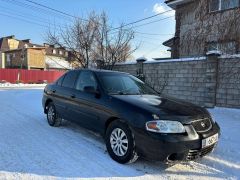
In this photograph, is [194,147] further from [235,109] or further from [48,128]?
[235,109]

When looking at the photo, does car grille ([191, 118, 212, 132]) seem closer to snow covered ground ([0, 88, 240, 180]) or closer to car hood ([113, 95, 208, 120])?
car hood ([113, 95, 208, 120])

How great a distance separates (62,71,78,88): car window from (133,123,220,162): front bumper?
2678mm

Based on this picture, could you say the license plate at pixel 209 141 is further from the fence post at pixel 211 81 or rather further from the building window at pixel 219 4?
the fence post at pixel 211 81

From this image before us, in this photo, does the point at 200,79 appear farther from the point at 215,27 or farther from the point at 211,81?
the point at 215,27

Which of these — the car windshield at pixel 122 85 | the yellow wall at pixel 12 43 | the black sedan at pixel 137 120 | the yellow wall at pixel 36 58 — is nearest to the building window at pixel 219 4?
the car windshield at pixel 122 85

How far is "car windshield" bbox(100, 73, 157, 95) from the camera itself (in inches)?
214

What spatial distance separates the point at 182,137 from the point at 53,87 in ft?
13.7

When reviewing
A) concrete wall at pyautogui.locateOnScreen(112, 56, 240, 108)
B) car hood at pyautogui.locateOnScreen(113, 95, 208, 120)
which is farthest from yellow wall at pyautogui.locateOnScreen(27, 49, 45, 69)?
car hood at pyautogui.locateOnScreen(113, 95, 208, 120)

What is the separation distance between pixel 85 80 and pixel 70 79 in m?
0.75

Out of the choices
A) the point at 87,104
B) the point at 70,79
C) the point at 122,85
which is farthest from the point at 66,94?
the point at 122,85

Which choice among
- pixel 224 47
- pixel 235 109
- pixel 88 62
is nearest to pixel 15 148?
pixel 224 47

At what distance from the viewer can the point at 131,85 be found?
5.93 meters

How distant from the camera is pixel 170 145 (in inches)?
160

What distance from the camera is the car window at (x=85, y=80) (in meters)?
5.78
